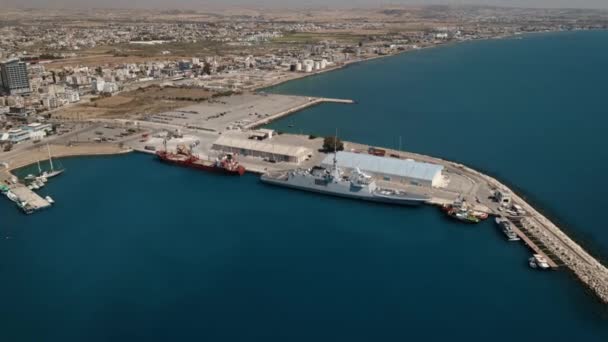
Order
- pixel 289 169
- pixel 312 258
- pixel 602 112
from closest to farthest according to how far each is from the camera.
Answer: pixel 312 258
pixel 289 169
pixel 602 112

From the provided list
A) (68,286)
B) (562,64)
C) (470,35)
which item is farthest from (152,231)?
(470,35)

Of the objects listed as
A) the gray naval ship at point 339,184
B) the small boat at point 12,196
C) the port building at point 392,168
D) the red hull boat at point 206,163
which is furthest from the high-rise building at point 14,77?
the port building at point 392,168

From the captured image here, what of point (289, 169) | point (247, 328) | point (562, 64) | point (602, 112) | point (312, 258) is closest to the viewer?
point (247, 328)

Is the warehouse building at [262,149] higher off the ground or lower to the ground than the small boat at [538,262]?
higher

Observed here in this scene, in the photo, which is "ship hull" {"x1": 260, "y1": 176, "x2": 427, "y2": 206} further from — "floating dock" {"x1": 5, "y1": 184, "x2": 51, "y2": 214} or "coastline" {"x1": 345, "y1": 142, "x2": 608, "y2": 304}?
"floating dock" {"x1": 5, "y1": 184, "x2": 51, "y2": 214}

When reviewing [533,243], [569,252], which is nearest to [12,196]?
[533,243]

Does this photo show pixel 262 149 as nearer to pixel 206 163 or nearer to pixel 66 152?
pixel 206 163

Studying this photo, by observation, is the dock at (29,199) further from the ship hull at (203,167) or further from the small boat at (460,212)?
the small boat at (460,212)

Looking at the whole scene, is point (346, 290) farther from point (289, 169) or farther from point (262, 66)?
point (262, 66)
